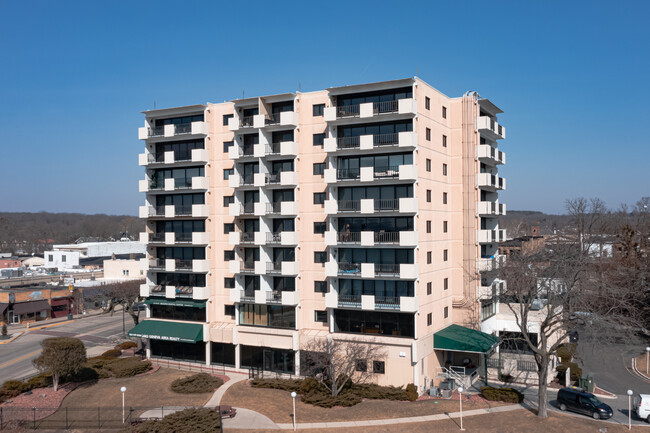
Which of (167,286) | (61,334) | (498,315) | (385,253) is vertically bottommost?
(61,334)

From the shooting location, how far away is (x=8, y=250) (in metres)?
178

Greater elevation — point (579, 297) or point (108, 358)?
point (579, 297)

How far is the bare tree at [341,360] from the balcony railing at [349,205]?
37.4 feet

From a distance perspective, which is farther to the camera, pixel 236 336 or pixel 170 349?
pixel 170 349

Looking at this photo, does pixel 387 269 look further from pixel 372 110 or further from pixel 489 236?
pixel 372 110

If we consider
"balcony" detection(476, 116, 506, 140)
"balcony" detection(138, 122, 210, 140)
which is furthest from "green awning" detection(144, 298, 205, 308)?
"balcony" detection(476, 116, 506, 140)

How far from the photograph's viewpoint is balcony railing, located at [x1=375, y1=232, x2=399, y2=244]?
4116 cm

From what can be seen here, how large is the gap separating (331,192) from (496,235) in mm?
19871

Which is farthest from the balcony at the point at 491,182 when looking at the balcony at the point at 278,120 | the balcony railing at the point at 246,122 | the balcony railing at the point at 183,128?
the balcony railing at the point at 183,128

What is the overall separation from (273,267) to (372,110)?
17537 millimetres

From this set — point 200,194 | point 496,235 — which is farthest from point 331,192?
point 496,235

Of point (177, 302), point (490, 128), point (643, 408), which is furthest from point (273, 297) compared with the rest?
point (643, 408)

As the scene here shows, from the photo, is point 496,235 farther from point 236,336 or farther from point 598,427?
point 236,336

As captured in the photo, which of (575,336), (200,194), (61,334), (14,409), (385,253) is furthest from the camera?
(61,334)
